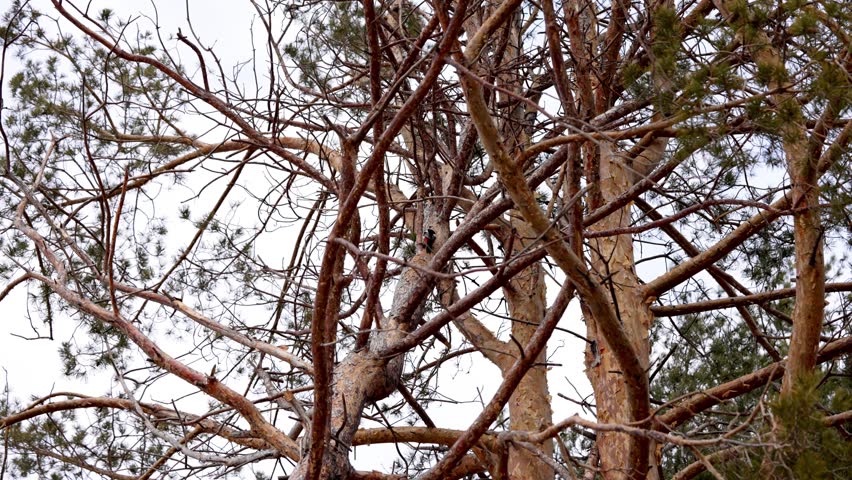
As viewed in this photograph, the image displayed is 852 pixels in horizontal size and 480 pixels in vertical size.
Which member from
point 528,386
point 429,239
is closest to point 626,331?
point 528,386

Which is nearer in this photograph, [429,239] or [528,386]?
[429,239]

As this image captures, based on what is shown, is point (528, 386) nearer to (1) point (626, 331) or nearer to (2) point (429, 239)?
(1) point (626, 331)

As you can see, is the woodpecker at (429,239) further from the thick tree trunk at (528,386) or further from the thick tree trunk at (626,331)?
the thick tree trunk at (626,331)

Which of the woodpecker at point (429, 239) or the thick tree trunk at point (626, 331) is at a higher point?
the woodpecker at point (429, 239)

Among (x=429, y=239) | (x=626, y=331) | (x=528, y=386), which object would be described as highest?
(x=429, y=239)

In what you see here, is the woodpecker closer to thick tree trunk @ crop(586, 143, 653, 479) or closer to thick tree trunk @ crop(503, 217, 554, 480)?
thick tree trunk @ crop(503, 217, 554, 480)

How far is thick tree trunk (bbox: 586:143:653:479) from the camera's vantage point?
Result: 443cm

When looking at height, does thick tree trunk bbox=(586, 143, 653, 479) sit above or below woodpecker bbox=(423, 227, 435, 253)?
below

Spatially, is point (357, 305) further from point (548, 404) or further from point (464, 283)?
point (548, 404)

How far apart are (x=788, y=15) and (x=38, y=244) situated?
141 inches

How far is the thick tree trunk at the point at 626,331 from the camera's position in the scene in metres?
4.43

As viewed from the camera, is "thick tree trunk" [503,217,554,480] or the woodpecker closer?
the woodpecker

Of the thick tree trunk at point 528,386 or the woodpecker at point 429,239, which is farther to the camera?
the thick tree trunk at point 528,386

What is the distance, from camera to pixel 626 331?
4496 mm
